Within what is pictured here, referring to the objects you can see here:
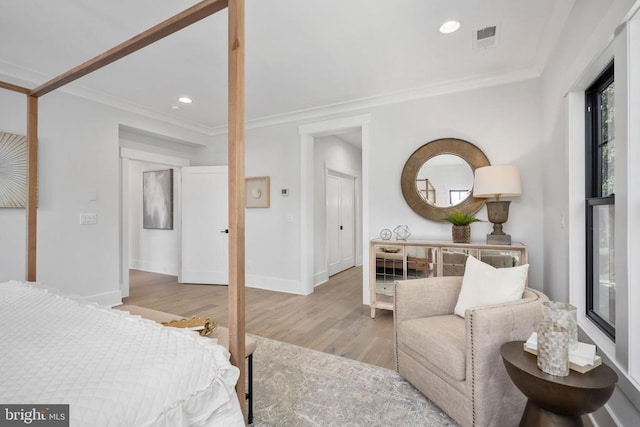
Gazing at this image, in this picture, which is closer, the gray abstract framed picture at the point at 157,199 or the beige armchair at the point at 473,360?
the beige armchair at the point at 473,360

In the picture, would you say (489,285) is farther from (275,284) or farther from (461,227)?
(275,284)

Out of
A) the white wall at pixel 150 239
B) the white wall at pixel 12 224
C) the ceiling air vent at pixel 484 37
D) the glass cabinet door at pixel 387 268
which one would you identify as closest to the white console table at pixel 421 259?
the glass cabinet door at pixel 387 268

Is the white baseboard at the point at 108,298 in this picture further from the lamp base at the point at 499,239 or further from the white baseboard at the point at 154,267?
the lamp base at the point at 499,239

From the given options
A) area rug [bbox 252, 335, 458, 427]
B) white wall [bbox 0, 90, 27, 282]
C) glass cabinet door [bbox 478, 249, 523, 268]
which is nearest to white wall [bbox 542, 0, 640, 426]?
glass cabinet door [bbox 478, 249, 523, 268]

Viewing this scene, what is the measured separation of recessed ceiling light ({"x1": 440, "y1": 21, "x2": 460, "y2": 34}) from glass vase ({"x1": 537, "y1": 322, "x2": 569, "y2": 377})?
213 cm

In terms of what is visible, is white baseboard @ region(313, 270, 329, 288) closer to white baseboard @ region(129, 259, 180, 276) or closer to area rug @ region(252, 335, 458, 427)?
area rug @ region(252, 335, 458, 427)

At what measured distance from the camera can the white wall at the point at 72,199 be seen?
291 cm

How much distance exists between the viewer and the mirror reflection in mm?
3250

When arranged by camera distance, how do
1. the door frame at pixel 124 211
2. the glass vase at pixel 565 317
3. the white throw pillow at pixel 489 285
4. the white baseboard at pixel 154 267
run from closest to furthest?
1. the glass vase at pixel 565 317
2. the white throw pillow at pixel 489 285
3. the door frame at pixel 124 211
4. the white baseboard at pixel 154 267

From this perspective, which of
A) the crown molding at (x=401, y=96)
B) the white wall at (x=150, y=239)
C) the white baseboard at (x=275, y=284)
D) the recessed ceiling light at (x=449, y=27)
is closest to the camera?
the recessed ceiling light at (x=449, y=27)

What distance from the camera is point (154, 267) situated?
19.0 feet

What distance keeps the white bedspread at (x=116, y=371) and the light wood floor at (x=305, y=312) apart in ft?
5.52

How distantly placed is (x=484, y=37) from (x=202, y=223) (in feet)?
14.4

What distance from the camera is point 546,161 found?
2.73 meters
